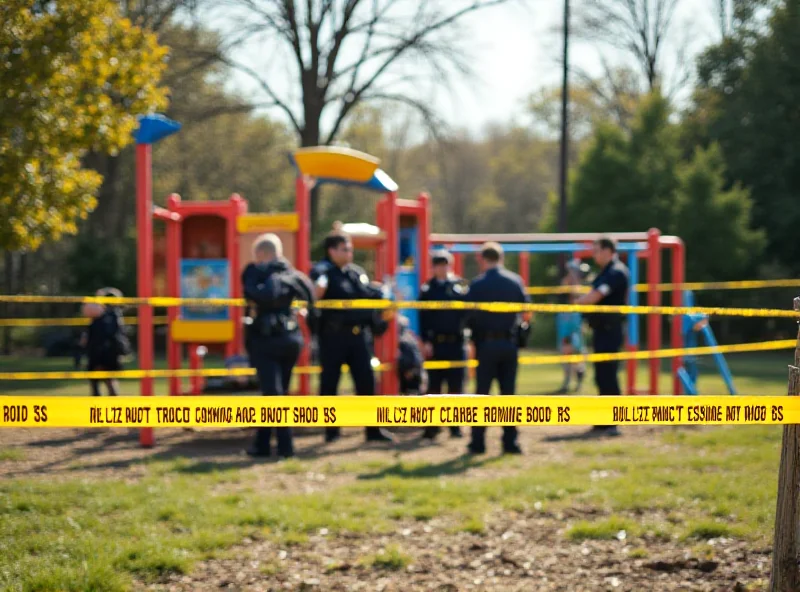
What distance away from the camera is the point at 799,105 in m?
27.9

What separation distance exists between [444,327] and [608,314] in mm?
1763

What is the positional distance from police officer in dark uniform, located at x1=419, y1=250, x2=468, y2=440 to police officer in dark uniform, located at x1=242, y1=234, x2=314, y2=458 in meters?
1.78

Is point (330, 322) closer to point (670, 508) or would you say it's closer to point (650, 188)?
point (670, 508)

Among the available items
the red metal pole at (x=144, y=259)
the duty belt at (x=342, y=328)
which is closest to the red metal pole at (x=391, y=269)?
the duty belt at (x=342, y=328)

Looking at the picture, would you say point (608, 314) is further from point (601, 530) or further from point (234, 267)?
point (601, 530)

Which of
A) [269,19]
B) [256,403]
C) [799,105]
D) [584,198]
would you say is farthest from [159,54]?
[799,105]

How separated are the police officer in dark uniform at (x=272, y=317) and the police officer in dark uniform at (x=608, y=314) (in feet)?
11.1

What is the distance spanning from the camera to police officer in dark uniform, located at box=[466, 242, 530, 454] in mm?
8242

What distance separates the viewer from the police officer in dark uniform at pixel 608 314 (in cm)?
962

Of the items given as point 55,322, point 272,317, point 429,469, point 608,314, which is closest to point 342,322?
point 272,317

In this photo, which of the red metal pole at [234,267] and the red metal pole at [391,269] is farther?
the red metal pole at [234,267]

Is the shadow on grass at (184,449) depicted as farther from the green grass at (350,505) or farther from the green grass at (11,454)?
the green grass at (11,454)

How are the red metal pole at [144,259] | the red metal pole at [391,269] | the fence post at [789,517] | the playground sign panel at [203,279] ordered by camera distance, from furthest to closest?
1. the playground sign panel at [203,279]
2. the red metal pole at [391,269]
3. the red metal pole at [144,259]
4. the fence post at [789,517]

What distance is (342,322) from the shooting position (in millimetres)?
8734
